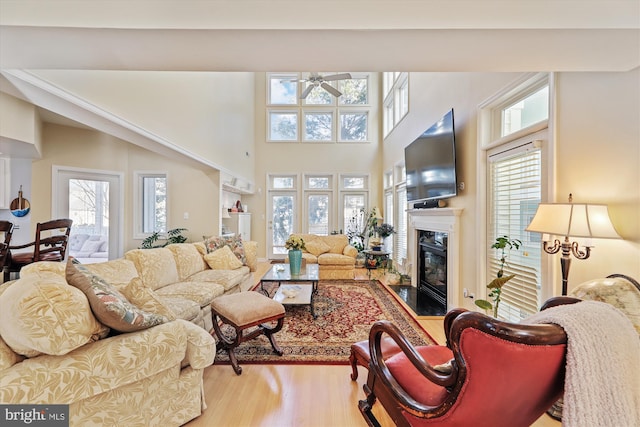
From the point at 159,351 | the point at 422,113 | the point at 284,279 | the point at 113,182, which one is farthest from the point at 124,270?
the point at 422,113

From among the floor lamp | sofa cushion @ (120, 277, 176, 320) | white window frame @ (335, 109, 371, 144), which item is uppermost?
white window frame @ (335, 109, 371, 144)

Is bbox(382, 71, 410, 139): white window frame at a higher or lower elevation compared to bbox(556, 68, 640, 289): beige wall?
higher

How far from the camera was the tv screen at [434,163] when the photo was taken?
2951 millimetres

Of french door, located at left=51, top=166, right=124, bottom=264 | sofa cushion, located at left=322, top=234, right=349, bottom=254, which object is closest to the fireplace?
sofa cushion, located at left=322, top=234, right=349, bottom=254

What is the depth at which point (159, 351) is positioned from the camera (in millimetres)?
1334

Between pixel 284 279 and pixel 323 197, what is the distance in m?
4.24

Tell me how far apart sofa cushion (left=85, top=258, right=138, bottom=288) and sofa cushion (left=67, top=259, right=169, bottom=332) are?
905mm

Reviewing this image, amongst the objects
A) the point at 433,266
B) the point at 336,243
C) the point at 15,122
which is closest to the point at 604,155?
the point at 433,266

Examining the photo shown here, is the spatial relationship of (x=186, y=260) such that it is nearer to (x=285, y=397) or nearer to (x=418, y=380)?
(x=285, y=397)

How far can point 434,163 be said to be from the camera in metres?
3.31

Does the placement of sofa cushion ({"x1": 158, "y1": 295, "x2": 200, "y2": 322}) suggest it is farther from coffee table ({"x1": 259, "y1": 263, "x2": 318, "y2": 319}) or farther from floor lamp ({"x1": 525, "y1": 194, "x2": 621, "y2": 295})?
floor lamp ({"x1": 525, "y1": 194, "x2": 621, "y2": 295})

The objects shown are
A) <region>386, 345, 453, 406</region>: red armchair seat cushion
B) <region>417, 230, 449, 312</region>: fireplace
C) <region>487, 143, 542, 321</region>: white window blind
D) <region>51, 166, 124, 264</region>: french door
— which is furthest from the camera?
<region>51, 166, 124, 264</region>: french door

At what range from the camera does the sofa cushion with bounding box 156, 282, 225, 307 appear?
2432mm

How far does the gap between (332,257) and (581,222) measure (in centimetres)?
363
